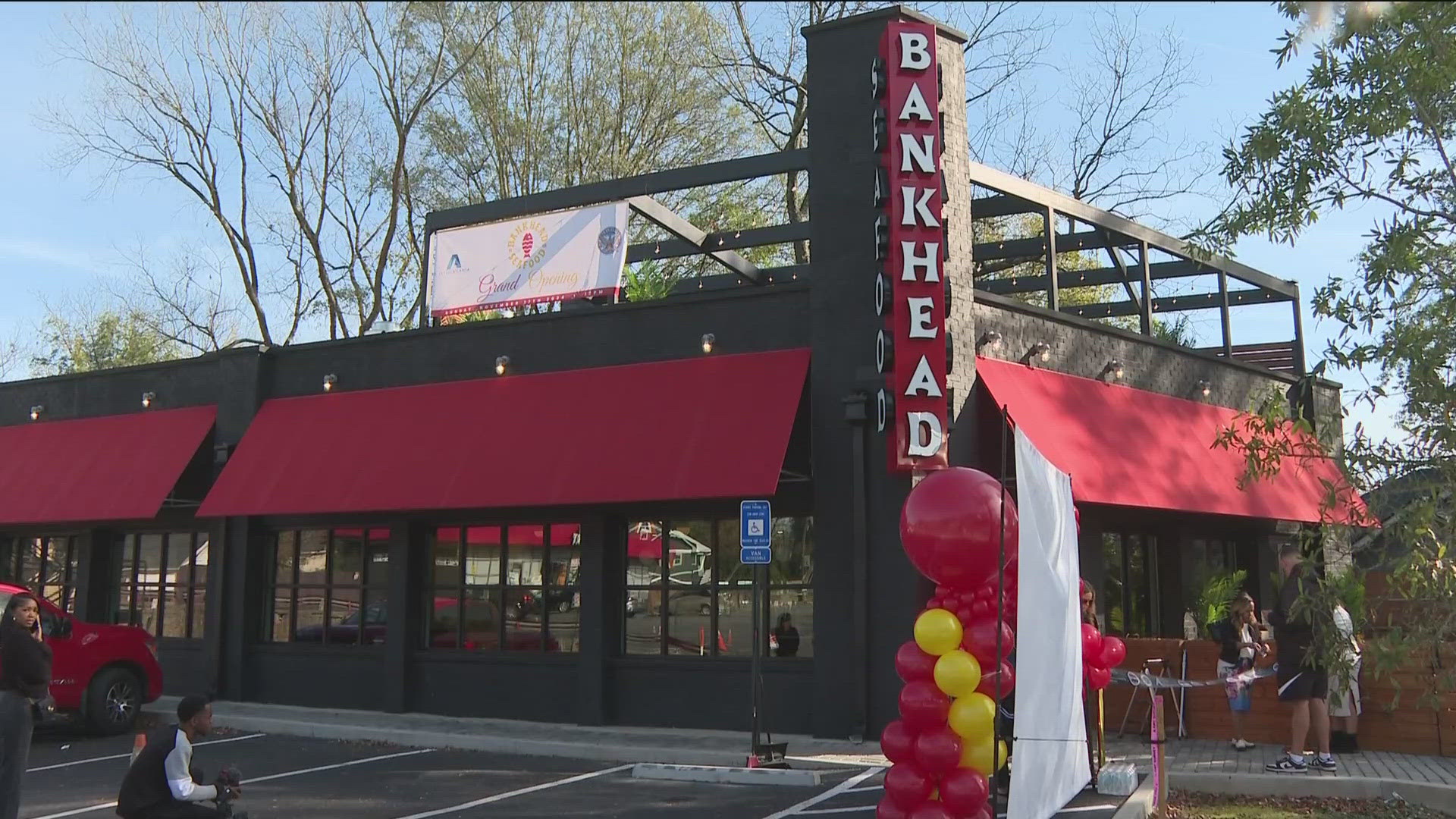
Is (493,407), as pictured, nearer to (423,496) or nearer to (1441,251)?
(423,496)

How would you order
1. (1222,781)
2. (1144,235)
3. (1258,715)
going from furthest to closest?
(1144,235) → (1258,715) → (1222,781)

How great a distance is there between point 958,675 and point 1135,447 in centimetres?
817

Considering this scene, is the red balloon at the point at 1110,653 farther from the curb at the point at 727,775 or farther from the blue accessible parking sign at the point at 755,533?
the blue accessible parking sign at the point at 755,533

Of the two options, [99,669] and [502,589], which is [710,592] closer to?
[502,589]

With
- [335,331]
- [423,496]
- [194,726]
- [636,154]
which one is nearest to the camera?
[194,726]

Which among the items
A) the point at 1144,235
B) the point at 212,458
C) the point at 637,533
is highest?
the point at 1144,235

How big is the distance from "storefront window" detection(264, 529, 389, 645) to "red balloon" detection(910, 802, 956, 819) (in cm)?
1018

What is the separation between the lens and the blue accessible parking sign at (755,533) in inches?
465

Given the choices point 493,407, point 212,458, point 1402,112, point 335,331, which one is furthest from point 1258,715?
point 335,331

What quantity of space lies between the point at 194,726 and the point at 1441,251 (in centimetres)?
876

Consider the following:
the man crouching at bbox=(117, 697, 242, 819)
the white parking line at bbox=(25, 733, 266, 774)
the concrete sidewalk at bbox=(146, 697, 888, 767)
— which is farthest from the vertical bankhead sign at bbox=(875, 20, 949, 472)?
the white parking line at bbox=(25, 733, 266, 774)

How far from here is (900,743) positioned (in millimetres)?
8242

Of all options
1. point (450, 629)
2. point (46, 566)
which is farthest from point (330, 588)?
point (46, 566)

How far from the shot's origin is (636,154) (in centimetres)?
2914
